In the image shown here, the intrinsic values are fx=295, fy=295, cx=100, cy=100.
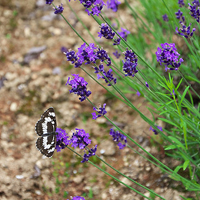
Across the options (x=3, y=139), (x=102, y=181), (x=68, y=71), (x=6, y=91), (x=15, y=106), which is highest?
(x=68, y=71)

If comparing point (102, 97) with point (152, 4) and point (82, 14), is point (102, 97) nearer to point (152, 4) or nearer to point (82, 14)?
point (152, 4)

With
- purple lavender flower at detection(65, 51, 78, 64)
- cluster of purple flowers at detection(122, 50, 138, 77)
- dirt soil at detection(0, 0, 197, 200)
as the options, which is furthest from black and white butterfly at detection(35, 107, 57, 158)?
dirt soil at detection(0, 0, 197, 200)

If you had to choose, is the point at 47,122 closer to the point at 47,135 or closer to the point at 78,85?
the point at 47,135

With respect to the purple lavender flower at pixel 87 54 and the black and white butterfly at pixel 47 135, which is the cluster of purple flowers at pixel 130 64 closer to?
the purple lavender flower at pixel 87 54

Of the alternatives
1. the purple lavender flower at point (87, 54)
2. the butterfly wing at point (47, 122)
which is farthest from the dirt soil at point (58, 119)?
the purple lavender flower at point (87, 54)

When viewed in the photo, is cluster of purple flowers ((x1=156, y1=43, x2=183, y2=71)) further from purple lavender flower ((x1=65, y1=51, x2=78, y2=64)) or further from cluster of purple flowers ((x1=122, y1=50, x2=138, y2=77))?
purple lavender flower ((x1=65, y1=51, x2=78, y2=64))

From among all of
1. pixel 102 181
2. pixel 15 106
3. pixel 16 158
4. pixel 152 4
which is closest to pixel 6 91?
pixel 15 106
